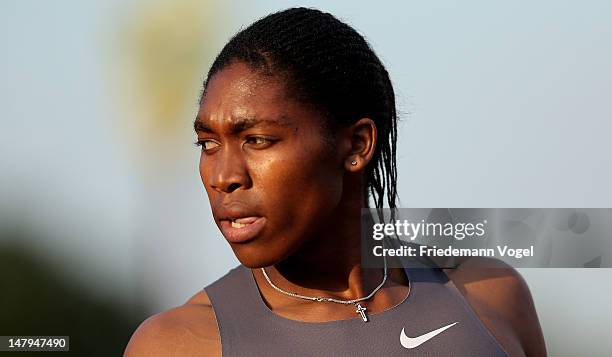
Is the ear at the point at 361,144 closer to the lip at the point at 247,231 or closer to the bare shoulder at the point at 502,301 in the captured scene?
the lip at the point at 247,231

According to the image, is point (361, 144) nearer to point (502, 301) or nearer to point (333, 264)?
point (333, 264)

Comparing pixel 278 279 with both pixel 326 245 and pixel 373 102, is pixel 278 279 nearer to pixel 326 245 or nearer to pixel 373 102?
pixel 326 245

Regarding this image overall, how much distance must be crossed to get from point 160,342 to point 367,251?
926mm

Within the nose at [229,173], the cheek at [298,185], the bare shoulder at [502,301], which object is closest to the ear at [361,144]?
the cheek at [298,185]

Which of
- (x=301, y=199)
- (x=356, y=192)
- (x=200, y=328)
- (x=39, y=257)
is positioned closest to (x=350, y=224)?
(x=356, y=192)

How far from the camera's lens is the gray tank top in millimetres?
4035

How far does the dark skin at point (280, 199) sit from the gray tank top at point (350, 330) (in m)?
0.05

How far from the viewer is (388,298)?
171 inches

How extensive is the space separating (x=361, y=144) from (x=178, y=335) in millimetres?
989

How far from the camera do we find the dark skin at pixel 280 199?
3.85m

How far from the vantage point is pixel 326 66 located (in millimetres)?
4125

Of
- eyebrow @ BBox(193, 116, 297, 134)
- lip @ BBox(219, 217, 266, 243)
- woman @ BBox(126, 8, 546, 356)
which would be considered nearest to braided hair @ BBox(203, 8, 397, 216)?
woman @ BBox(126, 8, 546, 356)

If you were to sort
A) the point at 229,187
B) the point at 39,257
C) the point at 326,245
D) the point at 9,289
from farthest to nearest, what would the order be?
the point at 39,257 → the point at 9,289 → the point at 326,245 → the point at 229,187

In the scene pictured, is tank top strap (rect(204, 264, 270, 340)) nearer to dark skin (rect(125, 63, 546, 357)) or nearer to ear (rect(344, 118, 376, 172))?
dark skin (rect(125, 63, 546, 357))
